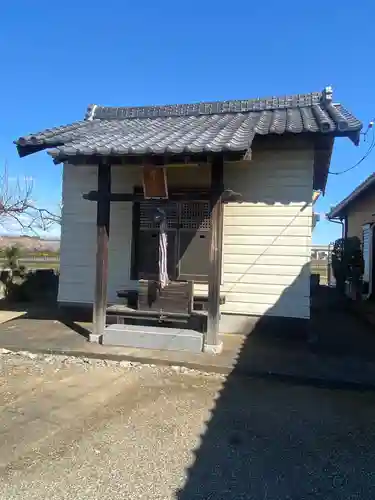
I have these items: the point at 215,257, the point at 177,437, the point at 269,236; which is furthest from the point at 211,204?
the point at 177,437

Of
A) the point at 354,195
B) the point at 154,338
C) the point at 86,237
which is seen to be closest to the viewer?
the point at 154,338

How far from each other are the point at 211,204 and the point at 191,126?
8.00ft

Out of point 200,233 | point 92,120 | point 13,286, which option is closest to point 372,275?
point 200,233

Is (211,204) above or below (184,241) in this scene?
above

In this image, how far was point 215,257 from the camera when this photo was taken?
5672 mm

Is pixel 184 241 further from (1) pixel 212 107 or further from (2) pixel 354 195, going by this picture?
(2) pixel 354 195

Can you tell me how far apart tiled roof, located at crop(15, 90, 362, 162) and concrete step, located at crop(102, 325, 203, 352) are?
256 centimetres

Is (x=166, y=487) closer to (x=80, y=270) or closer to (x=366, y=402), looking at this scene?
(x=366, y=402)

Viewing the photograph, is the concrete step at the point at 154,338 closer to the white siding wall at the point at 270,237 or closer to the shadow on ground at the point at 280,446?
the shadow on ground at the point at 280,446

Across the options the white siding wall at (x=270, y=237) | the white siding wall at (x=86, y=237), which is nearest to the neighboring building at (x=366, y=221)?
the white siding wall at (x=270, y=237)

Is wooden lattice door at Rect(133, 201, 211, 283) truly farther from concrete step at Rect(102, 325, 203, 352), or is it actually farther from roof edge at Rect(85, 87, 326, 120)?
roof edge at Rect(85, 87, 326, 120)

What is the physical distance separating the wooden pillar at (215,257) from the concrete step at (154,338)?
185 millimetres

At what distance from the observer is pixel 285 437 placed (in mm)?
3311

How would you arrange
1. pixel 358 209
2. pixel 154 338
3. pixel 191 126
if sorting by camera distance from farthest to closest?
pixel 358 209 < pixel 191 126 < pixel 154 338
